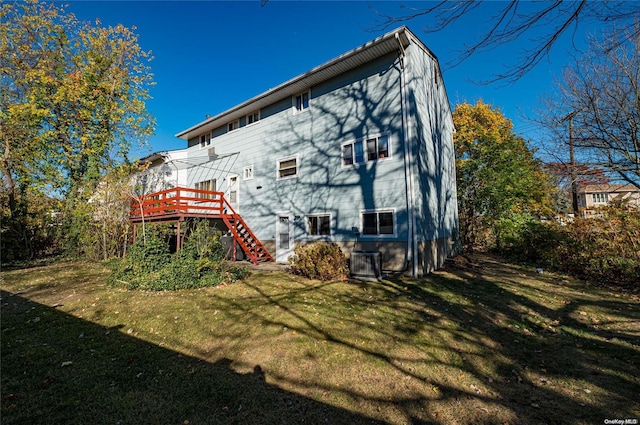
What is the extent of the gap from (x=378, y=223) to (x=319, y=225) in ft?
9.37

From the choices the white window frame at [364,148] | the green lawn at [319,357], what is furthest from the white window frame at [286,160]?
the green lawn at [319,357]

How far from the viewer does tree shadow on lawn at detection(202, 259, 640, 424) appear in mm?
3154

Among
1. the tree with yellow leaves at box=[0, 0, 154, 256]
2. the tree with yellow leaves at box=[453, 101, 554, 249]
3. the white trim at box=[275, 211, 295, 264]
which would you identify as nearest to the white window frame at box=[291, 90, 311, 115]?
the white trim at box=[275, 211, 295, 264]

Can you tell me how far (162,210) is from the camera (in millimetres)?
11750

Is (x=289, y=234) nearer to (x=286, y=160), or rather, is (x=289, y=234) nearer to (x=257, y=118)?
(x=286, y=160)

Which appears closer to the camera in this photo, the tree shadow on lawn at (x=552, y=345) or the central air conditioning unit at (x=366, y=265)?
the tree shadow on lawn at (x=552, y=345)

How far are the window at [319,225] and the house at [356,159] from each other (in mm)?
46

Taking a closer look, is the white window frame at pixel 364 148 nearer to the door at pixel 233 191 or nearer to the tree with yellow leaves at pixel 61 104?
the door at pixel 233 191

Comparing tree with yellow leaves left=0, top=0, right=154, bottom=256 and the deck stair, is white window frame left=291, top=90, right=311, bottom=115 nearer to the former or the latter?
the deck stair

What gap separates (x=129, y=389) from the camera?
3.33 meters

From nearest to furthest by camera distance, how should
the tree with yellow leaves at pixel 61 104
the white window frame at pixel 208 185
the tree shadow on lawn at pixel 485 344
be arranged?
the tree shadow on lawn at pixel 485 344, the tree with yellow leaves at pixel 61 104, the white window frame at pixel 208 185

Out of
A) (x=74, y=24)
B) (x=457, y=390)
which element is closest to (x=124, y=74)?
(x=74, y=24)

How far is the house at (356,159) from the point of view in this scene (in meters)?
9.73

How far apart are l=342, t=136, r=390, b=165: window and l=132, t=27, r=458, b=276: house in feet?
0.14
